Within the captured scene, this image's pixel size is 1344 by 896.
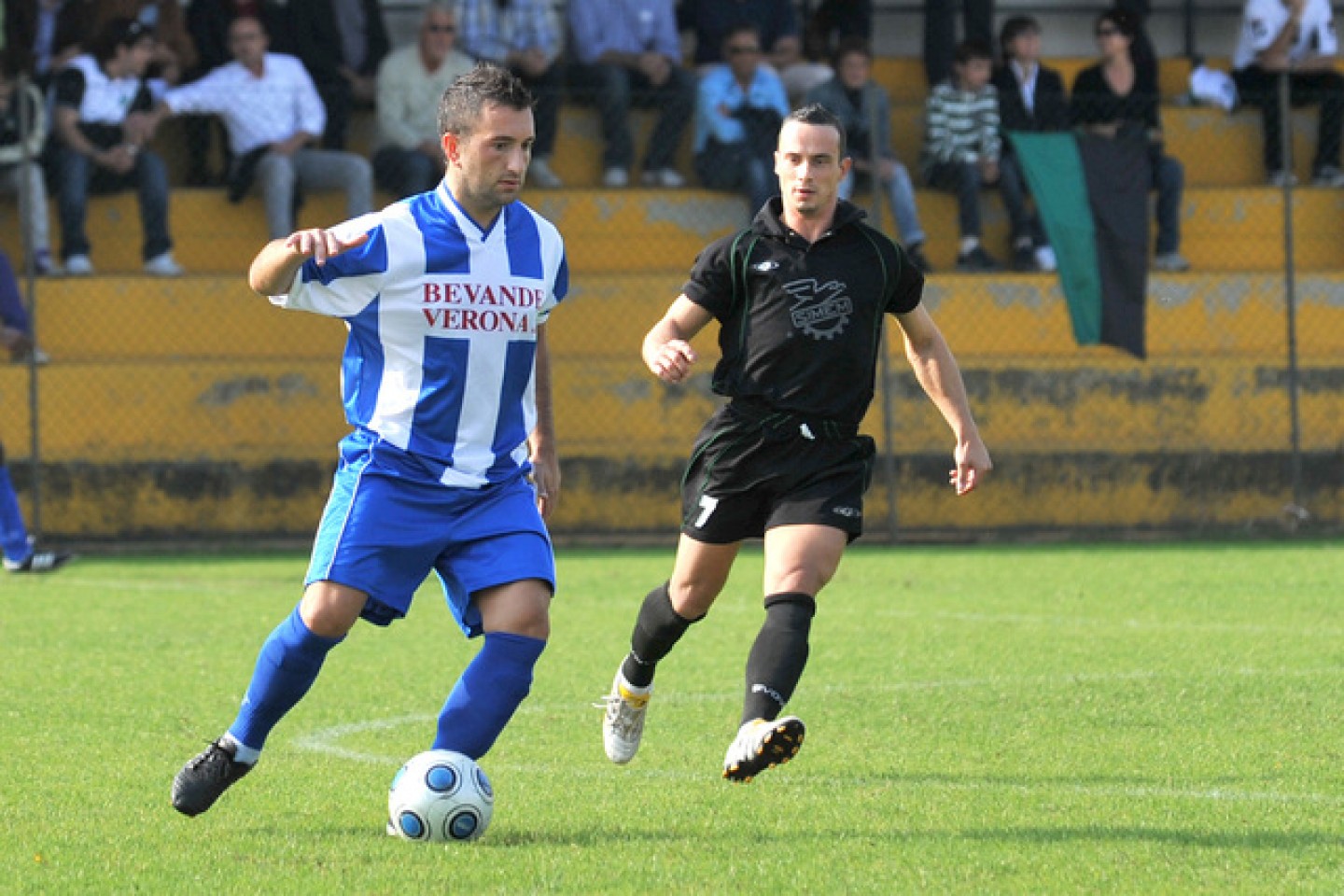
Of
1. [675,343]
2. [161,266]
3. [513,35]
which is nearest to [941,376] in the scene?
[675,343]

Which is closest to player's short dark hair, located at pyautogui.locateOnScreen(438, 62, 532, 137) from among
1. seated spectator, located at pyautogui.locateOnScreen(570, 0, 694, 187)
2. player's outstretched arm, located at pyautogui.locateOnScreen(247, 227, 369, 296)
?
player's outstretched arm, located at pyautogui.locateOnScreen(247, 227, 369, 296)

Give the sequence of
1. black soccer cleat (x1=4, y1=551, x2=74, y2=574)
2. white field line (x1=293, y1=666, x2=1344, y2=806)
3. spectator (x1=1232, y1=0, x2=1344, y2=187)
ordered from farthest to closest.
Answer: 1. spectator (x1=1232, y1=0, x2=1344, y2=187)
2. black soccer cleat (x1=4, y1=551, x2=74, y2=574)
3. white field line (x1=293, y1=666, x2=1344, y2=806)

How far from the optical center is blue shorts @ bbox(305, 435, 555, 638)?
5344 millimetres

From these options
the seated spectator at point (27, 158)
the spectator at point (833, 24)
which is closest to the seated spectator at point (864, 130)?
the spectator at point (833, 24)

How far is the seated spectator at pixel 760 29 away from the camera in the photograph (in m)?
17.0

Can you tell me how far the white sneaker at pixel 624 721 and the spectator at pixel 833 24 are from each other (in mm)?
11818

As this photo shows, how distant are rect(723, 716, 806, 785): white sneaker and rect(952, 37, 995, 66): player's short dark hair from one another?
11.2 m

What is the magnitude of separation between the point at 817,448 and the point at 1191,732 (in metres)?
1.60

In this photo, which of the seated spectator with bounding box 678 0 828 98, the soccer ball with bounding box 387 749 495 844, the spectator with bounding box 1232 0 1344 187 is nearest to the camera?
the soccer ball with bounding box 387 749 495 844

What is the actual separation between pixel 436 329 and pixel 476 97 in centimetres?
59

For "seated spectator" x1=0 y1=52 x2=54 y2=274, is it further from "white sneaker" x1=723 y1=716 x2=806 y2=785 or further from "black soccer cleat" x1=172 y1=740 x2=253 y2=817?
"white sneaker" x1=723 y1=716 x2=806 y2=785

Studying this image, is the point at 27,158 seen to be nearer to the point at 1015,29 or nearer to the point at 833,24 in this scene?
the point at 833,24

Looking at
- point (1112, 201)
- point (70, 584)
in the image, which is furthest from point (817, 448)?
point (1112, 201)

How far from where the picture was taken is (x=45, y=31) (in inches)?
628
